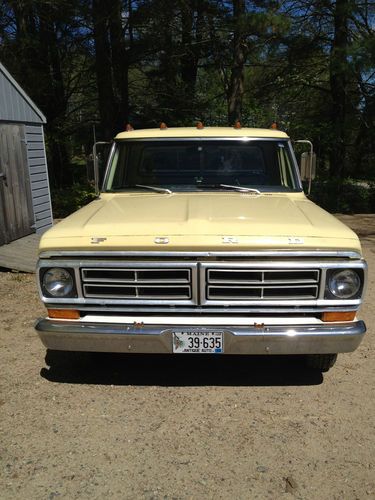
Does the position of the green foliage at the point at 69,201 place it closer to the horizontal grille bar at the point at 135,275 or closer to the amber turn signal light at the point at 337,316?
the horizontal grille bar at the point at 135,275

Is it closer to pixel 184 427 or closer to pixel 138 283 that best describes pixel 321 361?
pixel 184 427

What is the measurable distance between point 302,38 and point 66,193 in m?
8.86

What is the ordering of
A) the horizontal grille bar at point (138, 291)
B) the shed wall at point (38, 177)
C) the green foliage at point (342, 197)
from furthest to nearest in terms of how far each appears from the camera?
1. the green foliage at point (342, 197)
2. the shed wall at point (38, 177)
3. the horizontal grille bar at point (138, 291)

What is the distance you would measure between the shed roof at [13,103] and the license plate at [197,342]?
6525 mm

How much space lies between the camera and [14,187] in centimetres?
880

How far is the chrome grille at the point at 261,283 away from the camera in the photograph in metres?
3.22

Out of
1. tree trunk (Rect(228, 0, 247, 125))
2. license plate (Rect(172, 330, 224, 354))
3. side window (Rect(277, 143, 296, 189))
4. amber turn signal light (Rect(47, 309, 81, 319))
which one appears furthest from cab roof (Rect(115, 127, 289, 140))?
tree trunk (Rect(228, 0, 247, 125))

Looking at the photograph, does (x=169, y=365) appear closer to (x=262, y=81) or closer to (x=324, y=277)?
(x=324, y=277)

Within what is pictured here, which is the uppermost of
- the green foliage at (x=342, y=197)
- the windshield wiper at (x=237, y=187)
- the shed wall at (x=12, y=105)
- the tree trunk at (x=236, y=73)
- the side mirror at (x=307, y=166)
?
the tree trunk at (x=236, y=73)

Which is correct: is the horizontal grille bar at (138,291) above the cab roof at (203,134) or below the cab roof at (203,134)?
below

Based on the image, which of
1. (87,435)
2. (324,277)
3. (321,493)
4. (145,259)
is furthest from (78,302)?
(321,493)

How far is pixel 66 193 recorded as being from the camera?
1446 centimetres

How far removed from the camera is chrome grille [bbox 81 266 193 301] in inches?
128

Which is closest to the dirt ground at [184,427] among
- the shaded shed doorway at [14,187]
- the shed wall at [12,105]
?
the shaded shed doorway at [14,187]
